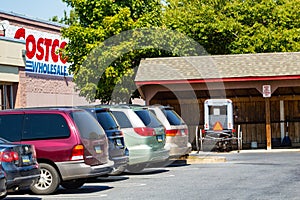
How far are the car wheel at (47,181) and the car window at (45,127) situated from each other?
62 centimetres

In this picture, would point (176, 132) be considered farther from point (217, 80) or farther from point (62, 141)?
point (217, 80)

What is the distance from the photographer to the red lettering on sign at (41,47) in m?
40.2

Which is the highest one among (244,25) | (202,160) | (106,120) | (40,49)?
(244,25)

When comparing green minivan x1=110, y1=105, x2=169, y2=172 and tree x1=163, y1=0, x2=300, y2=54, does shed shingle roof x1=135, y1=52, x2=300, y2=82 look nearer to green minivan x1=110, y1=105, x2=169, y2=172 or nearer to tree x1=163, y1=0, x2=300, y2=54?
tree x1=163, y1=0, x2=300, y2=54

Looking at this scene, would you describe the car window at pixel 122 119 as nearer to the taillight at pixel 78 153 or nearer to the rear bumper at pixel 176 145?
the rear bumper at pixel 176 145

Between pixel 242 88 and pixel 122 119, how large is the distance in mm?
15290

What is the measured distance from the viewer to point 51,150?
1551 centimetres

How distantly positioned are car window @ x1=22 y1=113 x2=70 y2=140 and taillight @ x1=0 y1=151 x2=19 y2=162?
2316 millimetres

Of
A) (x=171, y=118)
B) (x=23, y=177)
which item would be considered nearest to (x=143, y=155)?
(x=171, y=118)

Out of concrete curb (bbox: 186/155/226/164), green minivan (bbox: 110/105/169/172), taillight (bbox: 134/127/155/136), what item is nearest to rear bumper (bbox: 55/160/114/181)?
green minivan (bbox: 110/105/169/172)

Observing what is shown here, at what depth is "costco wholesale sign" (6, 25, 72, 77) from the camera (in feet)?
131

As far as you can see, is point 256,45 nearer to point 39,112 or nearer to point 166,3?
point 166,3

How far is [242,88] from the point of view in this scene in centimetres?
3403

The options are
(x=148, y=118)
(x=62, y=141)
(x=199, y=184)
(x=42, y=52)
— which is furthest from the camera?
(x=42, y=52)
